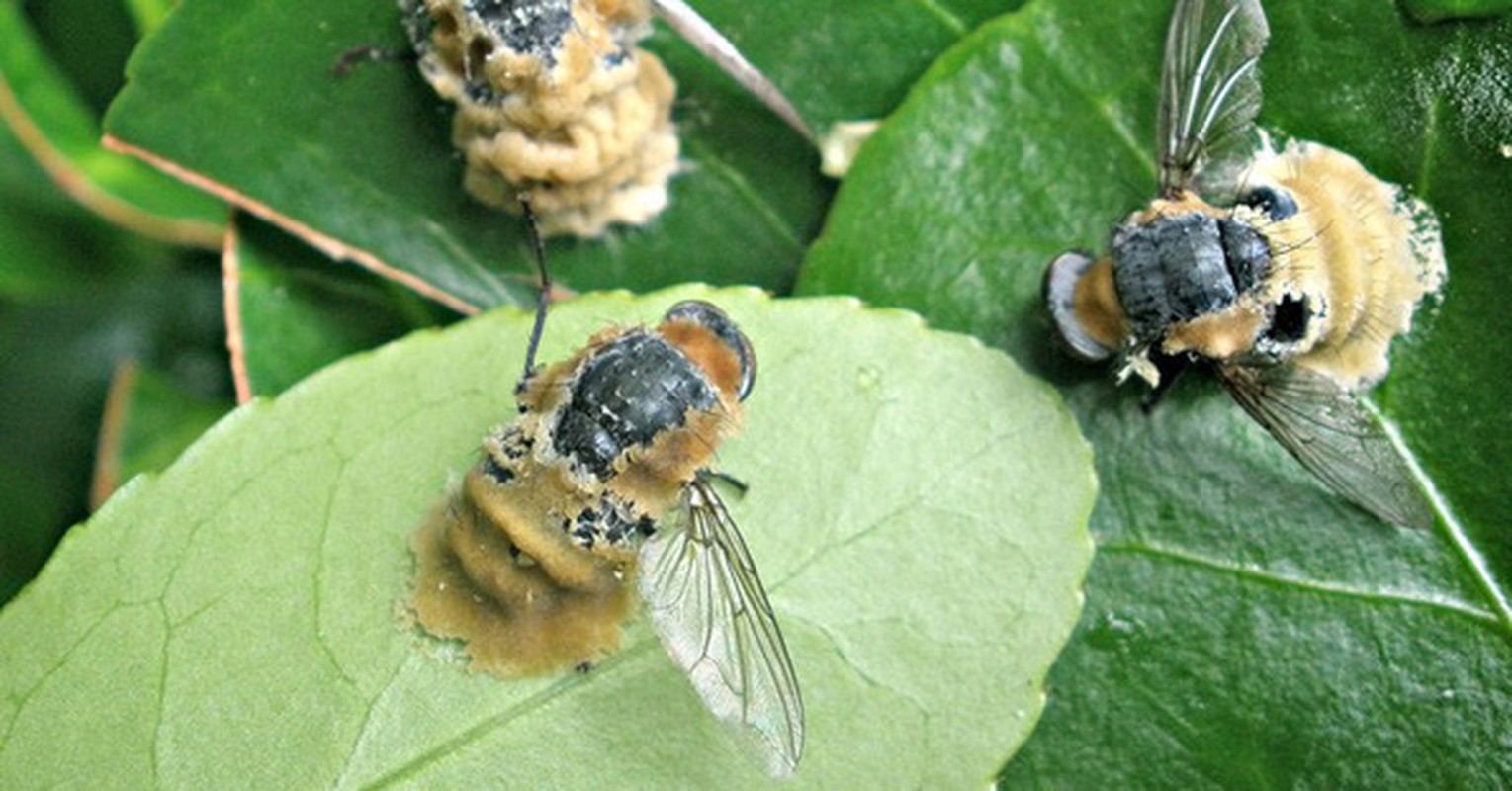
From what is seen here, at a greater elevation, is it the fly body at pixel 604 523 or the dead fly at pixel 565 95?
the dead fly at pixel 565 95

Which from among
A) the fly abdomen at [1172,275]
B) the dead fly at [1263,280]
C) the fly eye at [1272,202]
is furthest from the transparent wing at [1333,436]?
the fly eye at [1272,202]

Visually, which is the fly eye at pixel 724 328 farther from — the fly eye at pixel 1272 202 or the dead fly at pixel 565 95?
the fly eye at pixel 1272 202

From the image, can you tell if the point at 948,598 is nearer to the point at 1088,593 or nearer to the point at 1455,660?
the point at 1088,593

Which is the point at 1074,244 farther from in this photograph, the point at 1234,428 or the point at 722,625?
the point at 722,625

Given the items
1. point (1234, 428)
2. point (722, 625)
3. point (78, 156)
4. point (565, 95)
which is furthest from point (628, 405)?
point (78, 156)

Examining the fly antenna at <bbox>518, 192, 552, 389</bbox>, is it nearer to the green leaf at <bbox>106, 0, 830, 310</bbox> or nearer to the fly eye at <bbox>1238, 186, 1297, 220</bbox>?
the green leaf at <bbox>106, 0, 830, 310</bbox>

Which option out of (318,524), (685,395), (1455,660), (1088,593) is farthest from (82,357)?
(1455,660)

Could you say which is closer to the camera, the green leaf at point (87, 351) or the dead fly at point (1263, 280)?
the dead fly at point (1263, 280)

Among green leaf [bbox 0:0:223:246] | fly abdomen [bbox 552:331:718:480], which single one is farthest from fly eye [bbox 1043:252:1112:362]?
green leaf [bbox 0:0:223:246]
